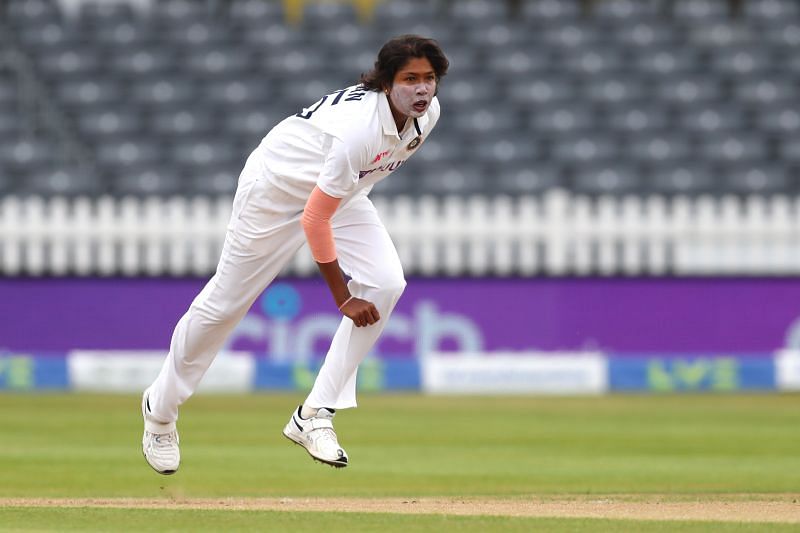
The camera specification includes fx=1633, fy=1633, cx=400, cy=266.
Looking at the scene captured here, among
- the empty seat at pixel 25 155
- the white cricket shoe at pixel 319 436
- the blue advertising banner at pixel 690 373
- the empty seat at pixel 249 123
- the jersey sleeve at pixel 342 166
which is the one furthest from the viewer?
the empty seat at pixel 249 123

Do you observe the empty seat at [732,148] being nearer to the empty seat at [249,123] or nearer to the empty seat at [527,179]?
the empty seat at [527,179]

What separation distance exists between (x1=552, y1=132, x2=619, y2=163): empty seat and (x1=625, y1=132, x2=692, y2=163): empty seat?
17 cm

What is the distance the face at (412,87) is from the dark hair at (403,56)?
2 cm

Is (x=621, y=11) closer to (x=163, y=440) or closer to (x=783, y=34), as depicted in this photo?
(x=783, y=34)

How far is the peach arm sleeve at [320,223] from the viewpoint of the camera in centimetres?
552

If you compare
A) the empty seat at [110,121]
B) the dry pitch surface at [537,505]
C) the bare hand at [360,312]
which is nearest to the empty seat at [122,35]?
the empty seat at [110,121]

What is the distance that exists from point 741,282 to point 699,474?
5887 millimetres

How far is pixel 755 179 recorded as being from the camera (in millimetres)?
14227

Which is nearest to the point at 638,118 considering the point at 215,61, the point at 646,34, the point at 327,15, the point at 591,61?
the point at 591,61

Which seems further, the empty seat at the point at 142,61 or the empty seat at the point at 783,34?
the empty seat at the point at 783,34

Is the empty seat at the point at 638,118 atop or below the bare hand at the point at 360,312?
atop

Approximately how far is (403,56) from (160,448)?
1.83 meters

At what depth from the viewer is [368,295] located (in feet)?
19.2

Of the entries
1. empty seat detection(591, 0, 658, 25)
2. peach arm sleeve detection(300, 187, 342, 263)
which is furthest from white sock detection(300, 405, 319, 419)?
empty seat detection(591, 0, 658, 25)
